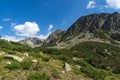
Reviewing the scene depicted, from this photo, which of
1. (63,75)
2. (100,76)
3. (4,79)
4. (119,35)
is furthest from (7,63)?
(119,35)

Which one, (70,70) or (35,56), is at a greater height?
(35,56)

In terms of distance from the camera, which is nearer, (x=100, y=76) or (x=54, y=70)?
(x=54, y=70)

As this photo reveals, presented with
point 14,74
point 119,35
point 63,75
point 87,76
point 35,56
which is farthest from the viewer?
point 119,35

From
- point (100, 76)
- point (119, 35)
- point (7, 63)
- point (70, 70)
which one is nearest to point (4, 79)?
point (7, 63)

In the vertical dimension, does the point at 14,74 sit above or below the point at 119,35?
below

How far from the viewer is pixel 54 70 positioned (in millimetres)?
15125

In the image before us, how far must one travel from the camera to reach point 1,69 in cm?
1296

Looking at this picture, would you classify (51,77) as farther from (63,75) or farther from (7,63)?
(7,63)

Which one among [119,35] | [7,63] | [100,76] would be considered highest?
[119,35]

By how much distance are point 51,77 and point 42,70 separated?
937 millimetres

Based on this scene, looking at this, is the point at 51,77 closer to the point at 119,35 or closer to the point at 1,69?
the point at 1,69

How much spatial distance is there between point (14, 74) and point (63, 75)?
346 centimetres

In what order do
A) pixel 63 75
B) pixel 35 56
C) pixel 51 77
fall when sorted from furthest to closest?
pixel 35 56 < pixel 63 75 < pixel 51 77

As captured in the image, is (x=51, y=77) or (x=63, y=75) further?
(x=63, y=75)
